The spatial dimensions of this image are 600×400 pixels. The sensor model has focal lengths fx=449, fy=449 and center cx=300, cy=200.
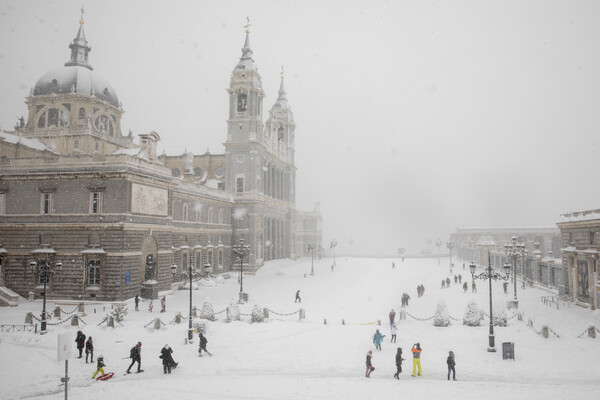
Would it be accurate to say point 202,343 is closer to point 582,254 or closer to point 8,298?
point 8,298

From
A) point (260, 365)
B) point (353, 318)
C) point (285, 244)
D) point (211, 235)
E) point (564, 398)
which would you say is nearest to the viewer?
point (564, 398)

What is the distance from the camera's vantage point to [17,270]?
3259 centimetres

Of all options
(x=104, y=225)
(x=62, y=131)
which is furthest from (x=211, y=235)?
(x=62, y=131)

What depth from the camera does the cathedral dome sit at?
58.6 metres

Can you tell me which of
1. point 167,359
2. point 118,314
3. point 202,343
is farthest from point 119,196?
point 167,359

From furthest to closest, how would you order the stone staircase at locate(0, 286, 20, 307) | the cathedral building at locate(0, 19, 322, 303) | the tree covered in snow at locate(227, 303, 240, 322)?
the cathedral building at locate(0, 19, 322, 303)
the stone staircase at locate(0, 286, 20, 307)
the tree covered in snow at locate(227, 303, 240, 322)

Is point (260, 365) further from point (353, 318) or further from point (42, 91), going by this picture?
point (42, 91)

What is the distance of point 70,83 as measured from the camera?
2308 inches

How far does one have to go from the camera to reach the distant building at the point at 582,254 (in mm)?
30469

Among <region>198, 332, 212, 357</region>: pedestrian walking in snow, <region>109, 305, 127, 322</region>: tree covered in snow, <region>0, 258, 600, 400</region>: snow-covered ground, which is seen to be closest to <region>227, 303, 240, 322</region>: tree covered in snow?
<region>0, 258, 600, 400</region>: snow-covered ground

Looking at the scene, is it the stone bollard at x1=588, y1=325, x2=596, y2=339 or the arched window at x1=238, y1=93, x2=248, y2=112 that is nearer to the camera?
the stone bollard at x1=588, y1=325, x2=596, y2=339

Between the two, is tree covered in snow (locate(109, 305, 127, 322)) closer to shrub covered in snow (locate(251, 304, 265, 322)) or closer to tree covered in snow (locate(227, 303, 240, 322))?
tree covered in snow (locate(227, 303, 240, 322))

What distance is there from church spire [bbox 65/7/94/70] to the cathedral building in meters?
0.14

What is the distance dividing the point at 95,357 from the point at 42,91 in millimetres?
50854
